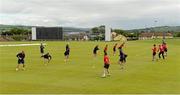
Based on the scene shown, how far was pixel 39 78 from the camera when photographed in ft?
86.7

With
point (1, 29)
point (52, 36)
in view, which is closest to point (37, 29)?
point (52, 36)

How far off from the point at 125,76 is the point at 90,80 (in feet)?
11.1

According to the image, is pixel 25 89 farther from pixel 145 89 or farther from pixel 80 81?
pixel 145 89

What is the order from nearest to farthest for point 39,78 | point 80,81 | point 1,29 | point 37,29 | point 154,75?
point 80,81
point 39,78
point 154,75
point 37,29
point 1,29

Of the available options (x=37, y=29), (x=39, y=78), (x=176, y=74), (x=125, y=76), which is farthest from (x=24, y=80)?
(x=37, y=29)

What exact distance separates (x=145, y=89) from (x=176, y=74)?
830cm

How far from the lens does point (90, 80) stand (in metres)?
25.2

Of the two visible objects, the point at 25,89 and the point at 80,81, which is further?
the point at 80,81

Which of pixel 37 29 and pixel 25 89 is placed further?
pixel 37 29

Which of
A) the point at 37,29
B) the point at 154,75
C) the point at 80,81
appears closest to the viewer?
the point at 80,81

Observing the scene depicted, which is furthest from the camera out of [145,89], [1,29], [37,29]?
[1,29]

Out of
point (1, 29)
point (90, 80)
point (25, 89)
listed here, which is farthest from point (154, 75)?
point (1, 29)

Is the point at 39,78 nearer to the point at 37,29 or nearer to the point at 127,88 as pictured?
the point at 127,88

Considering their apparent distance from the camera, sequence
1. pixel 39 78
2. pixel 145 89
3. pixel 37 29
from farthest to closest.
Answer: pixel 37 29, pixel 39 78, pixel 145 89
